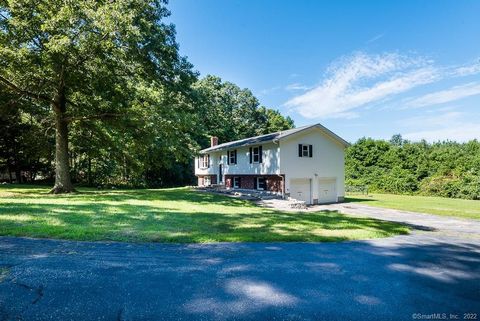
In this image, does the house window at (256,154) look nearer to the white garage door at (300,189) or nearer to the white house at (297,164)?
the white house at (297,164)

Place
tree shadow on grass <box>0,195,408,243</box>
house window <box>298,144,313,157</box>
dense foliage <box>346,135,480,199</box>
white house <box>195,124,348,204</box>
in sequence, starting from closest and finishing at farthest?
tree shadow on grass <box>0,195,408,243</box> < white house <box>195,124,348,204</box> < house window <box>298,144,313,157</box> < dense foliage <box>346,135,480,199</box>

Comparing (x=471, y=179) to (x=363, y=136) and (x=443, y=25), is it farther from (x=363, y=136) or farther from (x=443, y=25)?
(x=443, y=25)

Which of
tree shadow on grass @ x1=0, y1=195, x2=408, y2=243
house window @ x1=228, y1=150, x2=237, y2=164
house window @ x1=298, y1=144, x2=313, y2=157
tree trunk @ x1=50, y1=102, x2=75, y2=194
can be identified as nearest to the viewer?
tree shadow on grass @ x1=0, y1=195, x2=408, y2=243

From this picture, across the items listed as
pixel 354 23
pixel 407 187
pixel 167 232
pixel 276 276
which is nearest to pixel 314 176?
pixel 354 23

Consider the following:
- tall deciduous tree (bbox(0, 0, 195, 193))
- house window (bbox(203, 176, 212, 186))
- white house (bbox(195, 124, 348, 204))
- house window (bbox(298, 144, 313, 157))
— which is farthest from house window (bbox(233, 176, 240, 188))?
tall deciduous tree (bbox(0, 0, 195, 193))

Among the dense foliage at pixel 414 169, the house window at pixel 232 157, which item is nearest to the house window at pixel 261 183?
the house window at pixel 232 157

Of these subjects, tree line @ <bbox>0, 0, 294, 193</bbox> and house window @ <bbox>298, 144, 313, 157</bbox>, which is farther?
house window @ <bbox>298, 144, 313, 157</bbox>

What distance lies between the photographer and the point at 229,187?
3044 cm

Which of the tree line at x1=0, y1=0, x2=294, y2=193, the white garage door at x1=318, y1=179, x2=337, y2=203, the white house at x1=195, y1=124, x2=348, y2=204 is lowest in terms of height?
the white garage door at x1=318, y1=179, x2=337, y2=203

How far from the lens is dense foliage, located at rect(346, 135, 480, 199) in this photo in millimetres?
28869

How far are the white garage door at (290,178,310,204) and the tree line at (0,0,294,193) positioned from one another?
8743mm

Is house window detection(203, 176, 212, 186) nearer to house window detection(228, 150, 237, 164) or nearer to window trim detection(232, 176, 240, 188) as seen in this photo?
window trim detection(232, 176, 240, 188)

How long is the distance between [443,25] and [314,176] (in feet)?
44.5

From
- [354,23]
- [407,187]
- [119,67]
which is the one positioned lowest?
[407,187]
